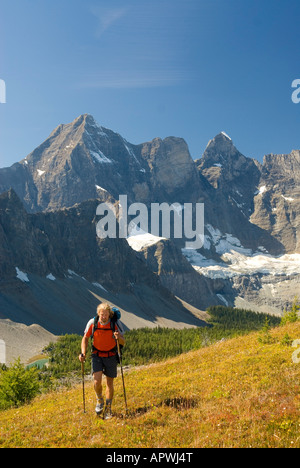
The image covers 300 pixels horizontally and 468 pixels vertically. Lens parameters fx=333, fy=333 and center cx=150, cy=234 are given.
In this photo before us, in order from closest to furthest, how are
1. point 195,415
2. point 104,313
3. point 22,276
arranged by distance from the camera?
1. point 195,415
2. point 104,313
3. point 22,276

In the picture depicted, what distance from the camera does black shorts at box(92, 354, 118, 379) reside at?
396 inches

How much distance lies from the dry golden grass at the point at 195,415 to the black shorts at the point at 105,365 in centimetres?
119

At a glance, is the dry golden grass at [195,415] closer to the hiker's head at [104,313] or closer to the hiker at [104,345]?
the hiker at [104,345]

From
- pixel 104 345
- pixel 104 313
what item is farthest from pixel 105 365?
pixel 104 313

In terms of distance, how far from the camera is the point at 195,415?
8898 mm

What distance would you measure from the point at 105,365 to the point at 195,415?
298cm

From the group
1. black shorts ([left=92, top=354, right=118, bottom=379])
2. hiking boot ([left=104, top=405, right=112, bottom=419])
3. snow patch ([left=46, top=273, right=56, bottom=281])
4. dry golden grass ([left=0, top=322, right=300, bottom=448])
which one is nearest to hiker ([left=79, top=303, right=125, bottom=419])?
black shorts ([left=92, top=354, right=118, bottom=379])

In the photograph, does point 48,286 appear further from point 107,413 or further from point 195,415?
point 195,415

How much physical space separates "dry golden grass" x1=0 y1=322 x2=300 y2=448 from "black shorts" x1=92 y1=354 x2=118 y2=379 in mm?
1193

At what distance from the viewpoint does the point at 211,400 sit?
9969 mm

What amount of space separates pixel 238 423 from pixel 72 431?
14.2 feet

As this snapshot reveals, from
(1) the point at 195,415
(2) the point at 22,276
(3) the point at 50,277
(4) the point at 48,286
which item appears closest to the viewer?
(1) the point at 195,415

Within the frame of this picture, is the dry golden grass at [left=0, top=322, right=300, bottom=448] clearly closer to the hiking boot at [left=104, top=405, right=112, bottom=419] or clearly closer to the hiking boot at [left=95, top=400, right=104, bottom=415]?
the hiking boot at [left=104, top=405, right=112, bottom=419]
